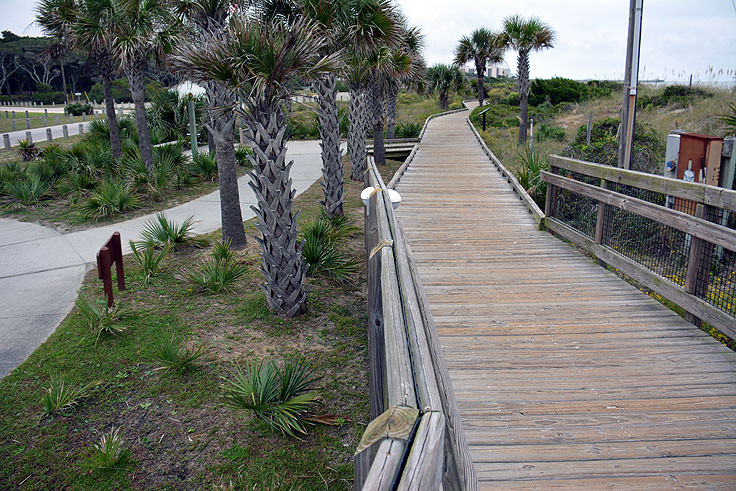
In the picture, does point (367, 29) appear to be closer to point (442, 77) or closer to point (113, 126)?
point (113, 126)

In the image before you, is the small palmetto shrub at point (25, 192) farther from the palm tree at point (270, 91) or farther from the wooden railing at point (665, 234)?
the wooden railing at point (665, 234)

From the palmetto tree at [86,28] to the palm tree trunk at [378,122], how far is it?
26.7 feet

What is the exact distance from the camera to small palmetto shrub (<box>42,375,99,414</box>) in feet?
16.6

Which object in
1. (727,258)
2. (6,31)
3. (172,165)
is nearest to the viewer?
(727,258)

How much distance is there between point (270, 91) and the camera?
6480 mm

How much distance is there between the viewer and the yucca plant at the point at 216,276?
802 cm

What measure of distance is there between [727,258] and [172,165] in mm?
14509

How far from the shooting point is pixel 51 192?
14.2 m

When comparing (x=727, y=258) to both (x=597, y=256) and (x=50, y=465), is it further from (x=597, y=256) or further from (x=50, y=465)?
(x=50, y=465)

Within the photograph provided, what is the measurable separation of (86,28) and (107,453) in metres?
13.6

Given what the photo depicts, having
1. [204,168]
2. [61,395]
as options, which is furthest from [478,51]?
[61,395]

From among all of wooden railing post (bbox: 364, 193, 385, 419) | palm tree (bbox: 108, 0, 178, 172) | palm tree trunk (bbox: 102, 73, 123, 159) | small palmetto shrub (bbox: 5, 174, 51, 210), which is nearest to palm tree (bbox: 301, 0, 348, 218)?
palm tree (bbox: 108, 0, 178, 172)

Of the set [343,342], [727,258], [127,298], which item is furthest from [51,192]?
[727,258]

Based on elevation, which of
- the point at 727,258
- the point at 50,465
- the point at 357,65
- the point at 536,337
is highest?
the point at 357,65
